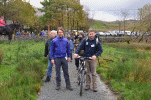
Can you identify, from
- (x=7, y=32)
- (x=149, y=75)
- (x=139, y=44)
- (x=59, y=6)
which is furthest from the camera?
Result: (x=59, y=6)

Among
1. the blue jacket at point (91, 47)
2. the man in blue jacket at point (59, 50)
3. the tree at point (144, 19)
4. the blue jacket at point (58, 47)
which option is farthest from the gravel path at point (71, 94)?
the tree at point (144, 19)

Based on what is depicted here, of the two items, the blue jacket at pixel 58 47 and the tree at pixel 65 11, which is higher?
the tree at pixel 65 11

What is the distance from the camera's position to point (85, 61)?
20.6ft

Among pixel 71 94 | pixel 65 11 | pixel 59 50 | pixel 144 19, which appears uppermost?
pixel 65 11

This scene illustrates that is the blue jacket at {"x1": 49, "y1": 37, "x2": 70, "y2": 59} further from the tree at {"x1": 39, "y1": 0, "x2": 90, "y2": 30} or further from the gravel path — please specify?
the tree at {"x1": 39, "y1": 0, "x2": 90, "y2": 30}

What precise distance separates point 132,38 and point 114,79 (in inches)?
743

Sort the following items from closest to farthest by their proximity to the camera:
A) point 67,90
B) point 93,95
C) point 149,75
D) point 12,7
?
point 93,95
point 67,90
point 149,75
point 12,7

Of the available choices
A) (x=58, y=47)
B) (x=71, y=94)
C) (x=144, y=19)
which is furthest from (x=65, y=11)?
(x=71, y=94)

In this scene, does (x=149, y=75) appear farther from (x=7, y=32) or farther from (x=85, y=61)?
(x=7, y=32)

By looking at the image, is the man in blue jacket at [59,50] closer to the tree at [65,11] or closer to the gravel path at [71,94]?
the gravel path at [71,94]

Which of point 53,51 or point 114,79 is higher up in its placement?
point 53,51

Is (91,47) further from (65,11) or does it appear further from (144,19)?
(65,11)

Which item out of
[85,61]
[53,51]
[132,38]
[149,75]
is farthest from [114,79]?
[132,38]

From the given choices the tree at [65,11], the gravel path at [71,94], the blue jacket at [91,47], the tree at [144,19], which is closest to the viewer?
the gravel path at [71,94]
